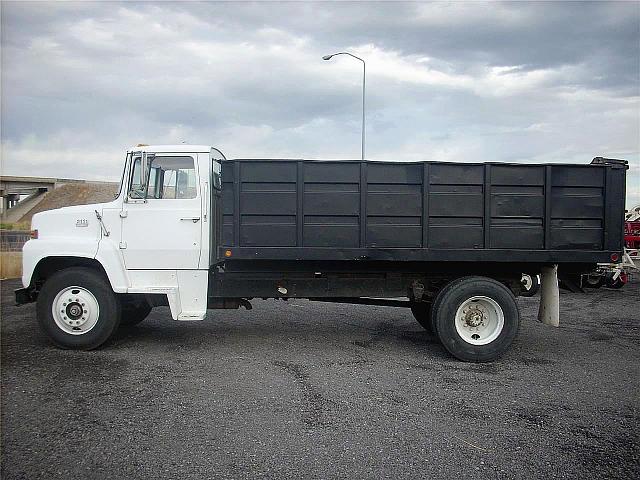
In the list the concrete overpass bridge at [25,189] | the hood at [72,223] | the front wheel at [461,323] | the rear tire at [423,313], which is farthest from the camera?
the concrete overpass bridge at [25,189]

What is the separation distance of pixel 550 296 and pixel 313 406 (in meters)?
3.68

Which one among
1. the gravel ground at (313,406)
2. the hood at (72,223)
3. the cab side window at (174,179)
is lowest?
the gravel ground at (313,406)

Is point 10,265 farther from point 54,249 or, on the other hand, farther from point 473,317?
point 473,317

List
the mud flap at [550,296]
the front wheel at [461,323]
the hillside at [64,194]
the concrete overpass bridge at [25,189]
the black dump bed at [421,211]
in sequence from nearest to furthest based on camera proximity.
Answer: the black dump bed at [421,211]
the front wheel at [461,323]
the mud flap at [550,296]
the hillside at [64,194]
the concrete overpass bridge at [25,189]

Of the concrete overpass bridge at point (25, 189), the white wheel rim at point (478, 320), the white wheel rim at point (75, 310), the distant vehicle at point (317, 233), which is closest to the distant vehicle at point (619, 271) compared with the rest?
the distant vehicle at point (317, 233)

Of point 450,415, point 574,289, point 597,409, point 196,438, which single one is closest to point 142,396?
point 196,438

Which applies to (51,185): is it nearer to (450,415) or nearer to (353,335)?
(353,335)

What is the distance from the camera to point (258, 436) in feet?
14.1

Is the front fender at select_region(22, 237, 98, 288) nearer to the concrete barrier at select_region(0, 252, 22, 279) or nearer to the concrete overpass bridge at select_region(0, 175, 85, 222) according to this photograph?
the concrete barrier at select_region(0, 252, 22, 279)

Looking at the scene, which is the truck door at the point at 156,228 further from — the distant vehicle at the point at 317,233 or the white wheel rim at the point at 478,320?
the white wheel rim at the point at 478,320

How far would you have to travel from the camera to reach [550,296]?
7.02m

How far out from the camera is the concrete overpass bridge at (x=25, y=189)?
128 feet

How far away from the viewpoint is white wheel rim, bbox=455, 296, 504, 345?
6742 millimetres

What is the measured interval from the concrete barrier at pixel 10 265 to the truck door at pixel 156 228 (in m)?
9.94
